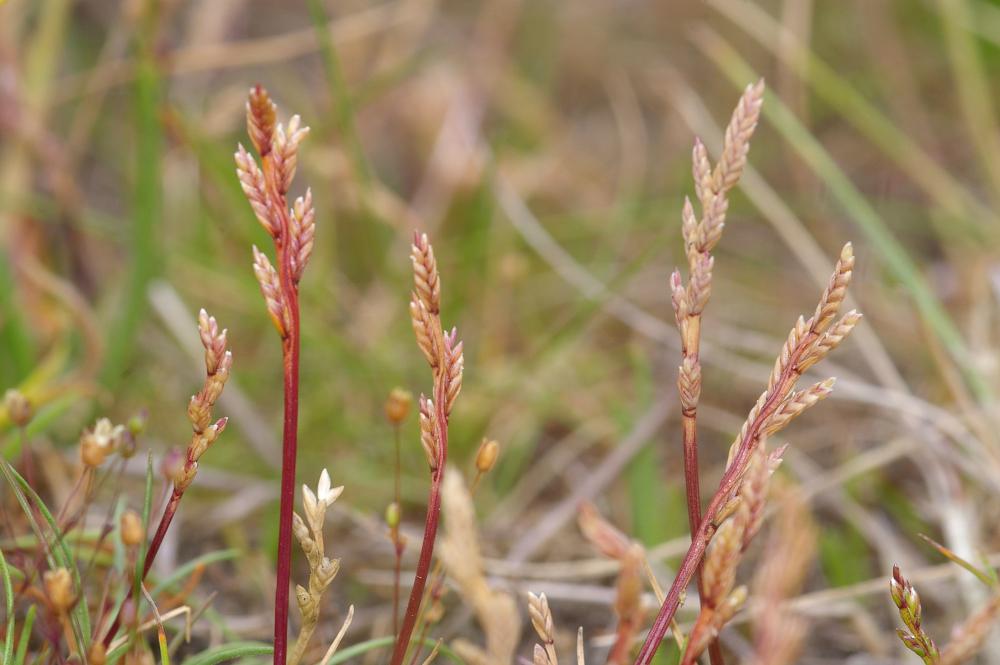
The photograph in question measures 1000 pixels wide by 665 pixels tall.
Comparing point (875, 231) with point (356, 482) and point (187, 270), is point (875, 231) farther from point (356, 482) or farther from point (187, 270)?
point (187, 270)

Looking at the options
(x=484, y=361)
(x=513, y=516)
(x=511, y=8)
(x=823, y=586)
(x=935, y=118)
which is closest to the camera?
(x=823, y=586)

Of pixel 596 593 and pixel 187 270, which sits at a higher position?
pixel 187 270

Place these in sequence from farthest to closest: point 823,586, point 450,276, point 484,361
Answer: point 450,276
point 484,361
point 823,586

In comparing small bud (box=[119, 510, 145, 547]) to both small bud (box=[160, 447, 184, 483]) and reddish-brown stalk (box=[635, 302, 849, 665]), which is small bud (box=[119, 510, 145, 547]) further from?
reddish-brown stalk (box=[635, 302, 849, 665])

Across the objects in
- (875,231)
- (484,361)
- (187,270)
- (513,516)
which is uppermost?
(875,231)

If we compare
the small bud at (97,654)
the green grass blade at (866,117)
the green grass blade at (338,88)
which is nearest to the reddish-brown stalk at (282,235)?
the small bud at (97,654)

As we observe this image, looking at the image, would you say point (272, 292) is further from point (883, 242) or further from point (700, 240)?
point (883, 242)

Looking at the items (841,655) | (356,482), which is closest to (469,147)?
(356,482)
